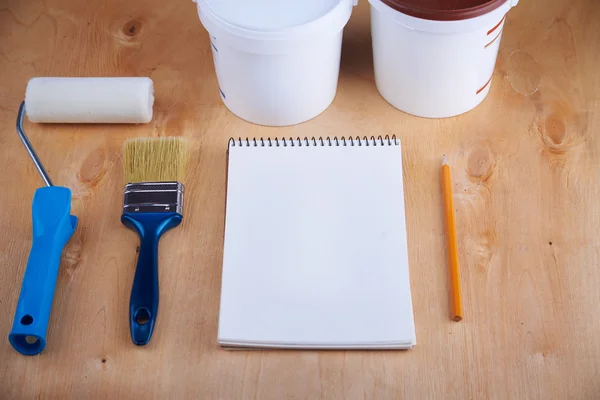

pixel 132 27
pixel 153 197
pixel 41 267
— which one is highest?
pixel 132 27

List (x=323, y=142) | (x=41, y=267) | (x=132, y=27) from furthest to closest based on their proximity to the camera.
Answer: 1. (x=132, y=27)
2. (x=323, y=142)
3. (x=41, y=267)

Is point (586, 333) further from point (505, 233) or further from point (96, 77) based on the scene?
point (96, 77)

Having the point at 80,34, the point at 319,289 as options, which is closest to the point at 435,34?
the point at 319,289

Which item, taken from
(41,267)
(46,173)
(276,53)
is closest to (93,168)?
(46,173)

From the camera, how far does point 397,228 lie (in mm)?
864

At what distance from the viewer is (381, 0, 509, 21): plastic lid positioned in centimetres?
83

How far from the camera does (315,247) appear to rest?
2.78 ft

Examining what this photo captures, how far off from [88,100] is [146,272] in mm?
275

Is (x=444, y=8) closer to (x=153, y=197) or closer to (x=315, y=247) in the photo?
(x=315, y=247)

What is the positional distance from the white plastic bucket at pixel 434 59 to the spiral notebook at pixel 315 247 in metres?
0.09

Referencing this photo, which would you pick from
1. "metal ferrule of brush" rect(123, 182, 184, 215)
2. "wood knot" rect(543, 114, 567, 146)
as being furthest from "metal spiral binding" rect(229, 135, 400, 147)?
"wood knot" rect(543, 114, 567, 146)

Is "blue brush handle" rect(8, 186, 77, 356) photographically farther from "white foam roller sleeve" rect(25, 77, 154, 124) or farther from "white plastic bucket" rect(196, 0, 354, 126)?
"white plastic bucket" rect(196, 0, 354, 126)

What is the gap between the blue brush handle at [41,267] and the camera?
2.57 ft

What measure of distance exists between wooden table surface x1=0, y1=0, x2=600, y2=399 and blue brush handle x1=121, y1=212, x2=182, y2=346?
2 centimetres
